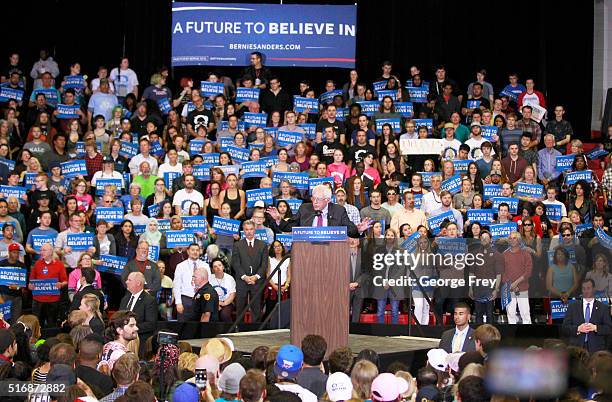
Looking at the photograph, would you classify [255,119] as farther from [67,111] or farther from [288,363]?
[288,363]

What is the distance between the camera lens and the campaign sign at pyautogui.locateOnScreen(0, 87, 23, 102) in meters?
19.1

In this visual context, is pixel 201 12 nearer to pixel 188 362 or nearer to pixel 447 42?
pixel 447 42

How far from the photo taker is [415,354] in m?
10.4

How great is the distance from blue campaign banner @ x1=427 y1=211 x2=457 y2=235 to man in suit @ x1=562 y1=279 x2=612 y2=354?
247 cm

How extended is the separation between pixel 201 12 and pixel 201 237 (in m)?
8.30

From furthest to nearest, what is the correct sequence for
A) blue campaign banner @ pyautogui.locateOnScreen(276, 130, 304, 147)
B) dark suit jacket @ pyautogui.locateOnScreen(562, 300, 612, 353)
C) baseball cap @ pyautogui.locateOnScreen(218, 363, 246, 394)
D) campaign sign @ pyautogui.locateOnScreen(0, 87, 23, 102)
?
campaign sign @ pyautogui.locateOnScreen(0, 87, 23, 102)
blue campaign banner @ pyautogui.locateOnScreen(276, 130, 304, 147)
dark suit jacket @ pyautogui.locateOnScreen(562, 300, 612, 353)
baseball cap @ pyautogui.locateOnScreen(218, 363, 246, 394)

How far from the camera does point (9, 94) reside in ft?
62.6

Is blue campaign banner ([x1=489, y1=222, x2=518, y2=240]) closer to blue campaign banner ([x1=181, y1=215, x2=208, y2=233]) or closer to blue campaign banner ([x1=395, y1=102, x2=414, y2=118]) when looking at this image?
blue campaign banner ([x1=181, y1=215, x2=208, y2=233])

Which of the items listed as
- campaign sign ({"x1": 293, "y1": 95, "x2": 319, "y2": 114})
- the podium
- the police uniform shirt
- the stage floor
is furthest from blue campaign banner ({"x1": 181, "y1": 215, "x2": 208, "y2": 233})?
the podium

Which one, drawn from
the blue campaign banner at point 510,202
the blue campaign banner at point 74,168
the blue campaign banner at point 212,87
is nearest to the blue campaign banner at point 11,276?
the blue campaign banner at point 74,168

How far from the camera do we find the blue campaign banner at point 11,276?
13.3 metres

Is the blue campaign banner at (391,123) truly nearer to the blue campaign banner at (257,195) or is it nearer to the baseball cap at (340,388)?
the blue campaign banner at (257,195)

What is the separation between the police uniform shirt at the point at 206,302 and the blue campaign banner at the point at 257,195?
7.40 feet

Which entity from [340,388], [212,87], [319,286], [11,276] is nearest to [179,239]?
[11,276]
